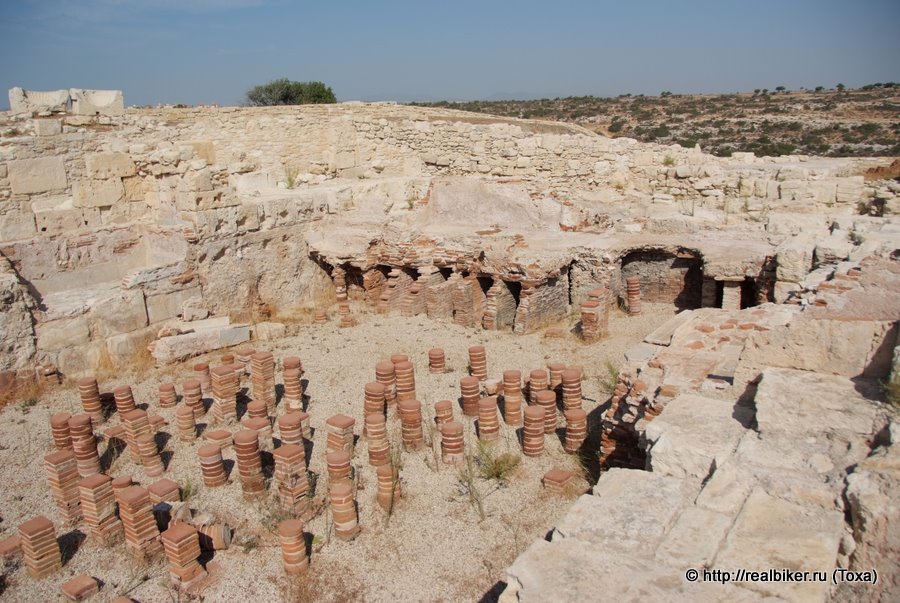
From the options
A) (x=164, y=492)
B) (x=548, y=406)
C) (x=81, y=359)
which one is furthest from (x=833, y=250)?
(x=81, y=359)

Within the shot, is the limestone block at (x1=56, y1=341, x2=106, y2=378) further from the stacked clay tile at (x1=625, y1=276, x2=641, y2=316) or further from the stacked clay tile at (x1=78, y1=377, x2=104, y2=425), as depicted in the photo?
the stacked clay tile at (x1=625, y1=276, x2=641, y2=316)

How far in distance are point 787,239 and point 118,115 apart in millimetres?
14698

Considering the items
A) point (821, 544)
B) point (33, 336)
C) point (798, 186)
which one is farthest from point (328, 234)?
point (821, 544)

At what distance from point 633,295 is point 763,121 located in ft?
94.7

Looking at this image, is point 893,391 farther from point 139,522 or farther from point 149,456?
point 149,456

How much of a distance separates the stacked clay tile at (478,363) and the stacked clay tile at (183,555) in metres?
4.15

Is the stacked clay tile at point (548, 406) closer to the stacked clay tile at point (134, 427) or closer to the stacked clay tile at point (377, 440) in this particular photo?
the stacked clay tile at point (377, 440)

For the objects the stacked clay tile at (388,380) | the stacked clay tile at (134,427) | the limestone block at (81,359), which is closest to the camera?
the stacked clay tile at (134,427)

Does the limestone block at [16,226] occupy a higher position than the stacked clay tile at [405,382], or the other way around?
the limestone block at [16,226]

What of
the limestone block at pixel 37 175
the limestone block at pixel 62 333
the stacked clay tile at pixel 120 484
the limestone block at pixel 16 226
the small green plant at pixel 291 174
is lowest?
the stacked clay tile at pixel 120 484

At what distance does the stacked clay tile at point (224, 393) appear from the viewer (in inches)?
311

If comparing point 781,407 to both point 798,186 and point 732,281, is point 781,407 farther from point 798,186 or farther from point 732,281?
point 798,186

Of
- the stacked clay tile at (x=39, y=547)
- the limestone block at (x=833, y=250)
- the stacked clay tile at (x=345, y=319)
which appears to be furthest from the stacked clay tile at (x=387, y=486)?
the limestone block at (x=833, y=250)

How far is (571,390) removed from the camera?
25.0ft
